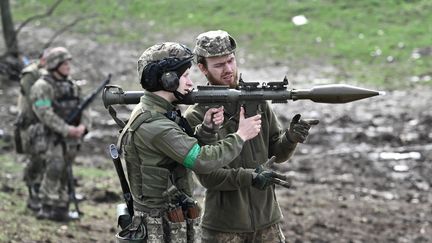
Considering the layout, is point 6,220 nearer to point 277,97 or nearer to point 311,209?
point 311,209

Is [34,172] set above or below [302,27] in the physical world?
below

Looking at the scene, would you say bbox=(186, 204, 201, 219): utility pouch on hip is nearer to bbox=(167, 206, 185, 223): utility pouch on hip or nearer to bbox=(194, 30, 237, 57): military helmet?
bbox=(167, 206, 185, 223): utility pouch on hip

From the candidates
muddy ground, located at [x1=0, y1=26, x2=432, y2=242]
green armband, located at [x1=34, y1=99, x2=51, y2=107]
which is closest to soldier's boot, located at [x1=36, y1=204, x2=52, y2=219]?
muddy ground, located at [x1=0, y1=26, x2=432, y2=242]

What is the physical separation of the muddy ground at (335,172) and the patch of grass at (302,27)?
0.78 meters

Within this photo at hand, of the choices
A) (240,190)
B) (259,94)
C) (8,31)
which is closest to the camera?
(259,94)

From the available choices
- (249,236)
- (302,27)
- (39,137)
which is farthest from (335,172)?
(302,27)

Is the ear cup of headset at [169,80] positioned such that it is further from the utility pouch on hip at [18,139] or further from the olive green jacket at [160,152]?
the utility pouch on hip at [18,139]

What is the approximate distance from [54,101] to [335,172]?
14.4 feet

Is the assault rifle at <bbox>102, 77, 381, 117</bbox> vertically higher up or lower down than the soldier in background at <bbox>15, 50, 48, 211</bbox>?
higher up

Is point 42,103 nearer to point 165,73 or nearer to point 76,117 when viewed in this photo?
point 76,117

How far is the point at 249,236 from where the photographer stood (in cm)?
561

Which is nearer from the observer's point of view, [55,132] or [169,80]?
[169,80]

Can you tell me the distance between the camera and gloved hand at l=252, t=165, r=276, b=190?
5250 millimetres

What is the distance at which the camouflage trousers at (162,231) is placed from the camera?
16.9 feet
